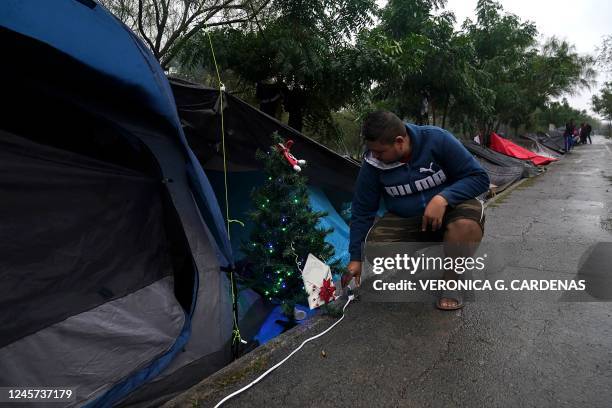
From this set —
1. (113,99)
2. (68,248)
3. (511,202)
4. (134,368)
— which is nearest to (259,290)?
(134,368)

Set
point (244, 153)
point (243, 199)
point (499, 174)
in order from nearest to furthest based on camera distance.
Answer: point (244, 153) → point (243, 199) → point (499, 174)

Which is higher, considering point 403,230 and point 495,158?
point 495,158

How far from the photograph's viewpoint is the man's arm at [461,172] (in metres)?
2.60

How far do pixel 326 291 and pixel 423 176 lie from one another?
102 cm

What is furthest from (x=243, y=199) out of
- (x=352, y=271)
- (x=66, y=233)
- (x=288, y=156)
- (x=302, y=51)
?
(x=302, y=51)

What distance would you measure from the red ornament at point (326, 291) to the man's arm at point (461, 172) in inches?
38.9

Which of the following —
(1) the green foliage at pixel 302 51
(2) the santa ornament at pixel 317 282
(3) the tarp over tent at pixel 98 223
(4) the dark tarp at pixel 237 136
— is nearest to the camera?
(3) the tarp over tent at pixel 98 223

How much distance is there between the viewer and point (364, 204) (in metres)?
2.92

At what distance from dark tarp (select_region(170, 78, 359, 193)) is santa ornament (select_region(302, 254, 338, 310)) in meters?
1.12

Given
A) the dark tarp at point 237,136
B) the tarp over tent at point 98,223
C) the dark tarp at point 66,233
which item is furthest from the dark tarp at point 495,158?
the dark tarp at point 66,233

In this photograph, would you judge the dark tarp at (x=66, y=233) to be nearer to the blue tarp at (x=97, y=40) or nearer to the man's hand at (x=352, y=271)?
the blue tarp at (x=97, y=40)

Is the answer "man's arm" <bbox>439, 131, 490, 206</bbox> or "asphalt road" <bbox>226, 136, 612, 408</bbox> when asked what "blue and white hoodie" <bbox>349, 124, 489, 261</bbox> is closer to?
"man's arm" <bbox>439, 131, 490, 206</bbox>

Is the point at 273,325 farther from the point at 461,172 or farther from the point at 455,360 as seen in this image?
the point at 461,172

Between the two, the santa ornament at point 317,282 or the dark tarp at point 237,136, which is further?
the dark tarp at point 237,136
